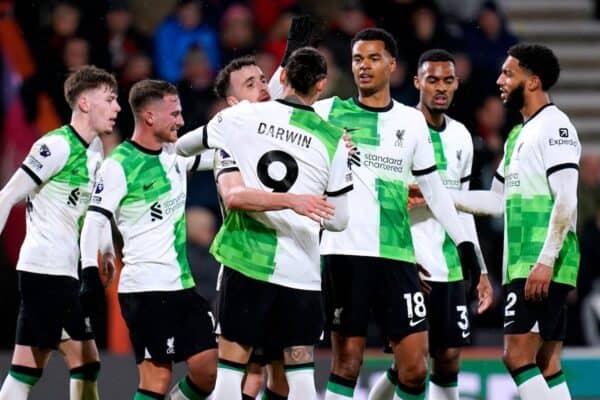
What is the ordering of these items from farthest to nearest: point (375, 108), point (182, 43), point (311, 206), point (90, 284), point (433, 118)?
1. point (182, 43)
2. point (433, 118)
3. point (375, 108)
4. point (90, 284)
5. point (311, 206)

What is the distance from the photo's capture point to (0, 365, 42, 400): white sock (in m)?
8.21

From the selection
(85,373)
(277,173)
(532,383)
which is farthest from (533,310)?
(85,373)

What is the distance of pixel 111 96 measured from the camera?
841 cm

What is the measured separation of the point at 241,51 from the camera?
42.8 feet

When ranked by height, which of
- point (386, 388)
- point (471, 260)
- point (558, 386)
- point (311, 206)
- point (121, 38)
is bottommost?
point (386, 388)

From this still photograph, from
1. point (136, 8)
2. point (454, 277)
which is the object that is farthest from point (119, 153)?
point (136, 8)

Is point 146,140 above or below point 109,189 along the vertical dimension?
above

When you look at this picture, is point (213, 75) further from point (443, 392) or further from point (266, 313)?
point (266, 313)

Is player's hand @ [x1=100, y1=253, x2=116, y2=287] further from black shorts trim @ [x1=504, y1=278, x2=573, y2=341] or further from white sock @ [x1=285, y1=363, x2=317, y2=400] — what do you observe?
black shorts trim @ [x1=504, y1=278, x2=573, y2=341]

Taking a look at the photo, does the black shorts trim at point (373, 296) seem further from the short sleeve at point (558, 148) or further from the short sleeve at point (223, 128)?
the short sleeve at point (223, 128)

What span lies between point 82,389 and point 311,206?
2043mm

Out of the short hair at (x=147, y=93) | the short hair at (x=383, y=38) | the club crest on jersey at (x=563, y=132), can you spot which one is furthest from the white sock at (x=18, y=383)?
the club crest on jersey at (x=563, y=132)

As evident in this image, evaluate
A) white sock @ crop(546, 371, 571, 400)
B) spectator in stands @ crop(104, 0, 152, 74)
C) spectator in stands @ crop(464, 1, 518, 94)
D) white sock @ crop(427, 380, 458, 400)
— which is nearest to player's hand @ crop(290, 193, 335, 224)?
white sock @ crop(546, 371, 571, 400)

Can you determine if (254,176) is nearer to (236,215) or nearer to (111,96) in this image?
(236,215)
